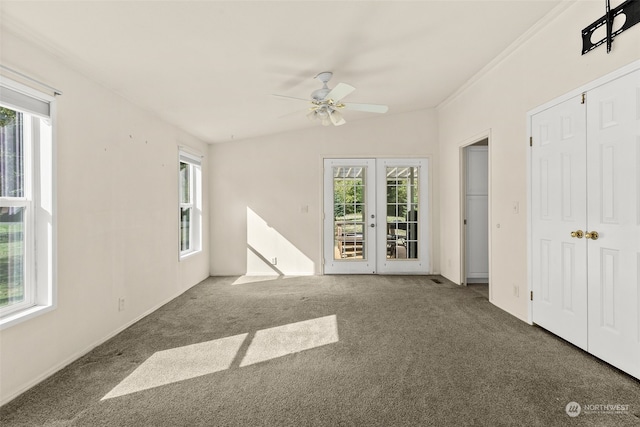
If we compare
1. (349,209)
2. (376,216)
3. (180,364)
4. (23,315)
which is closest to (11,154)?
(23,315)

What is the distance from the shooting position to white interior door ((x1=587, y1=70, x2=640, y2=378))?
82.4 inches

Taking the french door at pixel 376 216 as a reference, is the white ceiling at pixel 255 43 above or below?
above

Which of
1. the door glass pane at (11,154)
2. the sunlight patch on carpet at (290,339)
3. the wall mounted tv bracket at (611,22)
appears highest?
the wall mounted tv bracket at (611,22)

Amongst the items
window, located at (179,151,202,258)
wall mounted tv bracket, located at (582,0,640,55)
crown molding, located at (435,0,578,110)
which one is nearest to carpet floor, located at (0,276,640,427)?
window, located at (179,151,202,258)

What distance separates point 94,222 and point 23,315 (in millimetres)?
891

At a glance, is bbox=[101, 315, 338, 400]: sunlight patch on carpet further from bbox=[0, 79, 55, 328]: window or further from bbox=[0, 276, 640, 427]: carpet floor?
bbox=[0, 79, 55, 328]: window

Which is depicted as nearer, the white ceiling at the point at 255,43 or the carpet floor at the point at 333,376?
the carpet floor at the point at 333,376

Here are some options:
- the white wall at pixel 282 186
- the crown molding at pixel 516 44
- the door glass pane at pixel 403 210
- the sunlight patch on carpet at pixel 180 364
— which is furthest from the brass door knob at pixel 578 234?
the white wall at pixel 282 186

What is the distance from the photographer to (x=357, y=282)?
16.5 ft

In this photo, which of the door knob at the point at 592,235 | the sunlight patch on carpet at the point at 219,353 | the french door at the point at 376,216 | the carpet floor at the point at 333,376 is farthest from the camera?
the french door at the point at 376,216

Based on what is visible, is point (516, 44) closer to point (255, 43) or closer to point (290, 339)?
point (255, 43)

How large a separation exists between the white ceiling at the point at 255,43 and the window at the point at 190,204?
0.96 meters

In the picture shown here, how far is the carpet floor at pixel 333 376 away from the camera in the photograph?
70.4 inches

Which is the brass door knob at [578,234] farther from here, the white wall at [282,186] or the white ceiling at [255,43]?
the white wall at [282,186]
